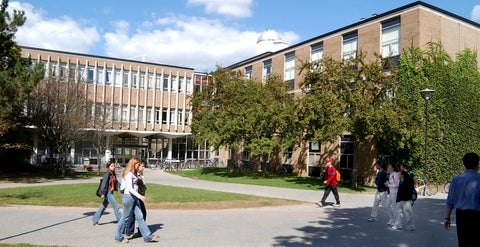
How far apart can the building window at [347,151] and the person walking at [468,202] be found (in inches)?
998

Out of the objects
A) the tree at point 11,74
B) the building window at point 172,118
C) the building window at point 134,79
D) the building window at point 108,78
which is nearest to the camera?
the tree at point 11,74

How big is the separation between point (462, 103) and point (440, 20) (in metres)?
5.32

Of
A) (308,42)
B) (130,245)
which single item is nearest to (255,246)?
(130,245)

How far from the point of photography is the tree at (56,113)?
103 feet

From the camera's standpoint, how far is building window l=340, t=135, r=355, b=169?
31581mm

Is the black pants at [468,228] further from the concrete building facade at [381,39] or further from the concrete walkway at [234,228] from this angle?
the concrete building facade at [381,39]

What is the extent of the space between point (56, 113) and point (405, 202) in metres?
26.3

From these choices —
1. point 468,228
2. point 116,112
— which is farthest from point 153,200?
point 116,112

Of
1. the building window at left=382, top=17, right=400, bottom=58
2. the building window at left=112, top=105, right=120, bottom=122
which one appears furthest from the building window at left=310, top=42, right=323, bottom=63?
the building window at left=112, top=105, right=120, bottom=122

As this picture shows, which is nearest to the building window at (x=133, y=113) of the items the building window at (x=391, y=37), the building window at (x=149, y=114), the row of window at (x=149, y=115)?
the row of window at (x=149, y=115)

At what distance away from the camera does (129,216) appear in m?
9.20

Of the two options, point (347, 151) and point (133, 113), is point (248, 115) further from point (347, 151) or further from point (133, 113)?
point (133, 113)

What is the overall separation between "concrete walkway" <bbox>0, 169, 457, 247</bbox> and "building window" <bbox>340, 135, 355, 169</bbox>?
16578mm

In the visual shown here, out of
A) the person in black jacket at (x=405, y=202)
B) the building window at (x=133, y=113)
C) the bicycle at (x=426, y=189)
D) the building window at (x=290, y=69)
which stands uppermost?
the building window at (x=290, y=69)
